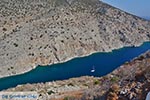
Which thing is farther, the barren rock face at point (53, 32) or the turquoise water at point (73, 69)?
the barren rock face at point (53, 32)

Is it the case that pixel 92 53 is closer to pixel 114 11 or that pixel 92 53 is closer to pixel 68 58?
pixel 68 58

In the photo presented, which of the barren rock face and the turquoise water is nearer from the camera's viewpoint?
the turquoise water

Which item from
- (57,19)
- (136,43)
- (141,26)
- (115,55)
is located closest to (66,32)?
(57,19)

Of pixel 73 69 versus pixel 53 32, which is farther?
pixel 53 32

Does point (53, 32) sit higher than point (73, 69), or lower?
higher
